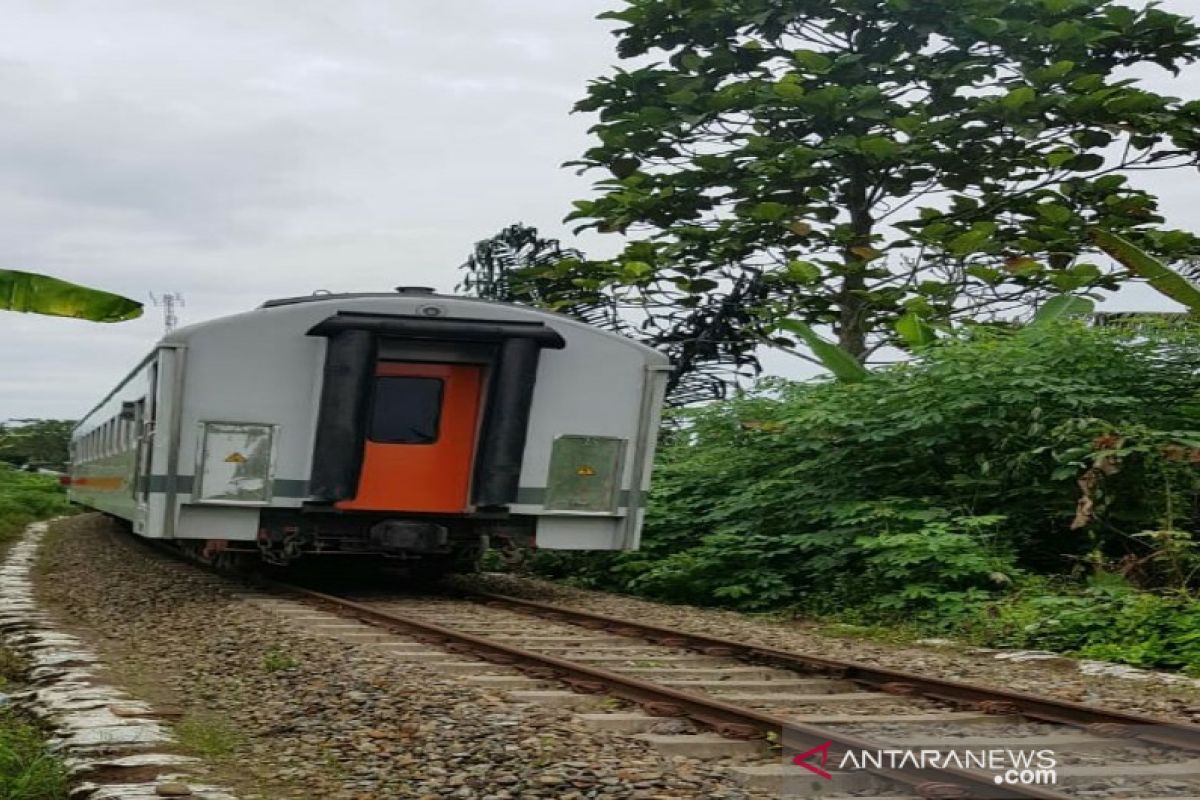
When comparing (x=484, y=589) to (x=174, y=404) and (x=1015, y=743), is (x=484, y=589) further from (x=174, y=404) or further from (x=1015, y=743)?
(x=1015, y=743)

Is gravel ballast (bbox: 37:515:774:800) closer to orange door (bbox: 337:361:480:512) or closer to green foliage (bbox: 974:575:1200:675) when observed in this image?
orange door (bbox: 337:361:480:512)

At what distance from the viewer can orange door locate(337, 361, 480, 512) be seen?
12672mm

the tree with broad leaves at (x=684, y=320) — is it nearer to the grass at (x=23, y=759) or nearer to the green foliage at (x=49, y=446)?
the grass at (x=23, y=759)

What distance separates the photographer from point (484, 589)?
14.5 m

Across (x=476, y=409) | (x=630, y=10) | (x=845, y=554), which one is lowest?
(x=845, y=554)

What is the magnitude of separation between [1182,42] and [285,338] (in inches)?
506

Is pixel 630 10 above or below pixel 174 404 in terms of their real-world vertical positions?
above

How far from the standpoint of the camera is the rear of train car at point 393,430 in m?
12.0

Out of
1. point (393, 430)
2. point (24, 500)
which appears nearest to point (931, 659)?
point (393, 430)

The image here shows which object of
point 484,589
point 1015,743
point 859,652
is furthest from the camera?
point 484,589

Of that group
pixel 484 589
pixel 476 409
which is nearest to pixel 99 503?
pixel 484 589

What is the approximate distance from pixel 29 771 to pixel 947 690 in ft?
14.0

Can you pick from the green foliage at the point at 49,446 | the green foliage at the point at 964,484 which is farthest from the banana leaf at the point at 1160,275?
the green foliage at the point at 49,446

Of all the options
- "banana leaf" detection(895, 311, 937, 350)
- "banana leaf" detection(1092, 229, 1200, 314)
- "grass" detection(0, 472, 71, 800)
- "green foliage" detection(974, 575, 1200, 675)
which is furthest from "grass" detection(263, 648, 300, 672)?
"banana leaf" detection(895, 311, 937, 350)
